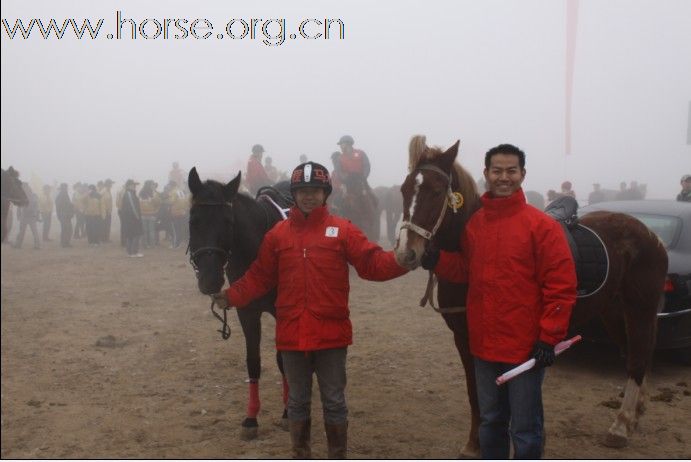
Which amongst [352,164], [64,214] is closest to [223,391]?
[352,164]

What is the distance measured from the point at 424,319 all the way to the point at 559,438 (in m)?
3.98

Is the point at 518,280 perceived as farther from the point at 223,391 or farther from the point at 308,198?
the point at 223,391

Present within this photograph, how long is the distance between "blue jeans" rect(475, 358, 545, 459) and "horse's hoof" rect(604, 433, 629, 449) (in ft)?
5.17

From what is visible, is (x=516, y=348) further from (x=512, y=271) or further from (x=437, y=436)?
(x=437, y=436)

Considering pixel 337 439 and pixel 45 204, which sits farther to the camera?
pixel 45 204

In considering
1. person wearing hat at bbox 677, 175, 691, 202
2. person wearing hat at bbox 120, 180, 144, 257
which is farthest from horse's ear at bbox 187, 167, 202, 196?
person wearing hat at bbox 120, 180, 144, 257

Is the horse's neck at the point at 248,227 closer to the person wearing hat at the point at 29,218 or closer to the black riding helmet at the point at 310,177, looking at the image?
the black riding helmet at the point at 310,177

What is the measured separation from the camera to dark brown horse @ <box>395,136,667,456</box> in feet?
9.90

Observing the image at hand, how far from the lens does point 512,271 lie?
269cm

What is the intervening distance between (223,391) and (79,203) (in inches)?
636

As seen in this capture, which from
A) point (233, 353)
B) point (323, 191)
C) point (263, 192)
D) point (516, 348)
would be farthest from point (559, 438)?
point (233, 353)

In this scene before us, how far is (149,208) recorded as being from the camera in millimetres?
17625

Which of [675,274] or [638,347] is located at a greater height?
[675,274]

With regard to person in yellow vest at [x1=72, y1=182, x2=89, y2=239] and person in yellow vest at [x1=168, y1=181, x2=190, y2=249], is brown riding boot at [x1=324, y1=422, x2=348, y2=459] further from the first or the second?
person in yellow vest at [x1=72, y1=182, x2=89, y2=239]
